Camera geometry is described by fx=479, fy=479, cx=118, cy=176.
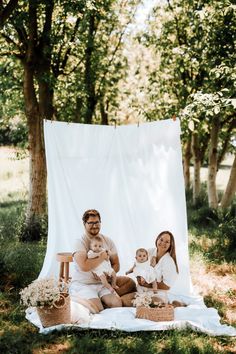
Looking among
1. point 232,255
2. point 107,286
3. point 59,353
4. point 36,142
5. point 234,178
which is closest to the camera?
point 59,353

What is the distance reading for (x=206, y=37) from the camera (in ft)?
26.4

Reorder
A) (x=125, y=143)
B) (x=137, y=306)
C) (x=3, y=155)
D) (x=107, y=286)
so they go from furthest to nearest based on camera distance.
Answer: (x=3, y=155) → (x=125, y=143) → (x=107, y=286) → (x=137, y=306)

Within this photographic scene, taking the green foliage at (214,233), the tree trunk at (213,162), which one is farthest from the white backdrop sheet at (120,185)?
the tree trunk at (213,162)

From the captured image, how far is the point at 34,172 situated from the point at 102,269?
3122 millimetres

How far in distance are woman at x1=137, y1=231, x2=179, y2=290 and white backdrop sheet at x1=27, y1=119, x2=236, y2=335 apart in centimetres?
35

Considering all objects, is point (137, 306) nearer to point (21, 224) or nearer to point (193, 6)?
point (21, 224)

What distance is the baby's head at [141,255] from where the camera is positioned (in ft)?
16.3

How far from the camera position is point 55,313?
4.18m

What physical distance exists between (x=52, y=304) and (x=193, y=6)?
6671 millimetres

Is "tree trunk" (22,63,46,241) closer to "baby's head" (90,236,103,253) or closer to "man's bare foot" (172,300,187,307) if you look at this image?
"baby's head" (90,236,103,253)

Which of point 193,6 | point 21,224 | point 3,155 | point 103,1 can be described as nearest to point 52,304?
point 21,224

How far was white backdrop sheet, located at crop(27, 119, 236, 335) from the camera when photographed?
5531 mm

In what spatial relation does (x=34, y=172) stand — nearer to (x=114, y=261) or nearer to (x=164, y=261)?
(x=114, y=261)

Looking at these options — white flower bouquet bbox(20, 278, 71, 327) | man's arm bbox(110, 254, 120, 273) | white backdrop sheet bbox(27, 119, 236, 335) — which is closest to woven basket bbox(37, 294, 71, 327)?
white flower bouquet bbox(20, 278, 71, 327)
